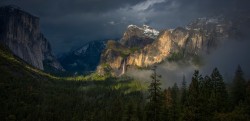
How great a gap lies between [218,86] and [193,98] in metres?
37.9

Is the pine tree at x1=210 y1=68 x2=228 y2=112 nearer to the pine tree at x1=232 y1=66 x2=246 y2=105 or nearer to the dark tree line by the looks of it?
the dark tree line

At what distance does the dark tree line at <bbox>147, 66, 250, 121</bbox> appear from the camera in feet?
217

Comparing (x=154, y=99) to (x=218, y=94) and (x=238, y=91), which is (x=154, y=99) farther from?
(x=238, y=91)

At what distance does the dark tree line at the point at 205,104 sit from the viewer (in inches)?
2603

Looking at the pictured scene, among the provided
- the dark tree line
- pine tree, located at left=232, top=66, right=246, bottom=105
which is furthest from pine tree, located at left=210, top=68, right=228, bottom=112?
pine tree, located at left=232, top=66, right=246, bottom=105

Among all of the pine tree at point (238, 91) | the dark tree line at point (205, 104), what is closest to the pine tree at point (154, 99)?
the dark tree line at point (205, 104)

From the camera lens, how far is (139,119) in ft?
367

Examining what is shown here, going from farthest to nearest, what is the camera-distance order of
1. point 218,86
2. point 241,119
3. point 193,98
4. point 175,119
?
point 218,86, point 175,119, point 241,119, point 193,98

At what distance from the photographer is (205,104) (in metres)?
69.8

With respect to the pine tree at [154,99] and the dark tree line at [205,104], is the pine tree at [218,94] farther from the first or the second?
the pine tree at [154,99]

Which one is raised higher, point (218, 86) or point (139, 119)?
point (218, 86)

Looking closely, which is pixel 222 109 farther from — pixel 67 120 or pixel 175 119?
pixel 67 120

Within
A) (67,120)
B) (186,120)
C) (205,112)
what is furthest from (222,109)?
(67,120)

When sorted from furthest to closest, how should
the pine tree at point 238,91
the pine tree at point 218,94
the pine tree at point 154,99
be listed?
1. the pine tree at point 238,91
2. the pine tree at point 218,94
3. the pine tree at point 154,99
